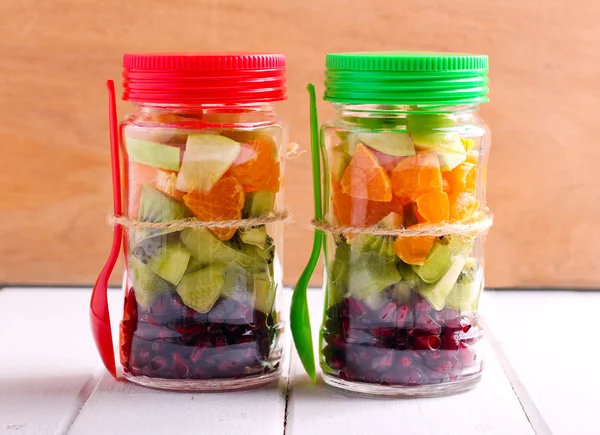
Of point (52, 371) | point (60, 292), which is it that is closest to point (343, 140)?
point (52, 371)

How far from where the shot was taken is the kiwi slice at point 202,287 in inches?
26.9

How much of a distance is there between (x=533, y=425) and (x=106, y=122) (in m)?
0.56

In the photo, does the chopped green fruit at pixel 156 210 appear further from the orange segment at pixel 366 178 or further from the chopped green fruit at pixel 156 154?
the orange segment at pixel 366 178

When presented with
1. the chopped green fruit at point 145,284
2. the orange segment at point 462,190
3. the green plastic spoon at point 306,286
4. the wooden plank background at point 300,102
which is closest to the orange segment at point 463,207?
the orange segment at point 462,190

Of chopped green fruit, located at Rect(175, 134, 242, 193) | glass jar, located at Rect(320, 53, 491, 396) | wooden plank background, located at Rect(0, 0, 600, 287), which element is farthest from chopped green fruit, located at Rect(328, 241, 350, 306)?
wooden plank background, located at Rect(0, 0, 600, 287)

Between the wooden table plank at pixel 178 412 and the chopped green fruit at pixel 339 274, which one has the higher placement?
the chopped green fruit at pixel 339 274

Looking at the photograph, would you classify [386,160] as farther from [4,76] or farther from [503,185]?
[4,76]

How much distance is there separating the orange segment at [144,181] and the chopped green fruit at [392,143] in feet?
0.47

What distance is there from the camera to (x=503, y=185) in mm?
1023

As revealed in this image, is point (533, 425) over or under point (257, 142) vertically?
under

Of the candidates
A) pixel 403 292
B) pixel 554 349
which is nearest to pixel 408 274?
pixel 403 292

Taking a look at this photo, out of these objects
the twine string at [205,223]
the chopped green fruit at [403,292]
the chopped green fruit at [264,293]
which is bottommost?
the chopped green fruit at [264,293]

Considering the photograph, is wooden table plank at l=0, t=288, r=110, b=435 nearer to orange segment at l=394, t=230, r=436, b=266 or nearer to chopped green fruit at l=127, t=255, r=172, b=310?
chopped green fruit at l=127, t=255, r=172, b=310

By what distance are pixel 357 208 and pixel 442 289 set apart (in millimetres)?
83
